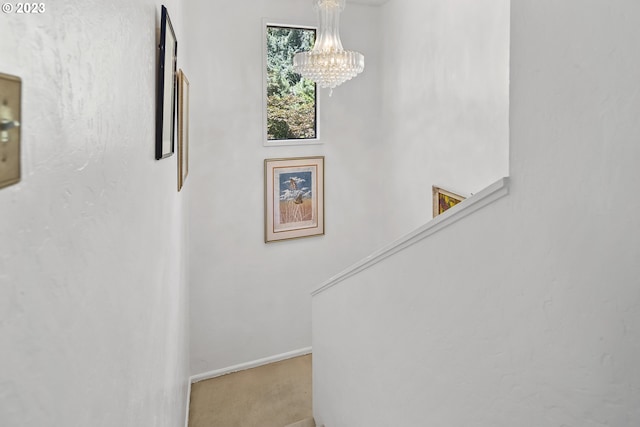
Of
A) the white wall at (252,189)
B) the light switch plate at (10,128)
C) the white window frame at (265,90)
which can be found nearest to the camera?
the light switch plate at (10,128)

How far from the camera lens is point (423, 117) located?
3.96 m

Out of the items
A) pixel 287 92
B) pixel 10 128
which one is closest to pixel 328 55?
pixel 287 92

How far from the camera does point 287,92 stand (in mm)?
4297

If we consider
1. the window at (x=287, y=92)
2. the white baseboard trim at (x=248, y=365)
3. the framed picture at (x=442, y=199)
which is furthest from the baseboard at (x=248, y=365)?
the window at (x=287, y=92)

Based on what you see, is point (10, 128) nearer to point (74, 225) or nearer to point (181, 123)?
point (74, 225)

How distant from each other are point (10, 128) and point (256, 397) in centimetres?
390

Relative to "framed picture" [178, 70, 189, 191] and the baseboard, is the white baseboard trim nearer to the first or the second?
the baseboard

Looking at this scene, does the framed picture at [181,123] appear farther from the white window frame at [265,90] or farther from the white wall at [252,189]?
the white window frame at [265,90]

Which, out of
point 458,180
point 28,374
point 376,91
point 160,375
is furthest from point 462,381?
point 376,91

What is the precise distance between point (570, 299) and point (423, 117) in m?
3.20

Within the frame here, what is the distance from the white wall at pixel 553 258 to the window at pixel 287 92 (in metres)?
3.01

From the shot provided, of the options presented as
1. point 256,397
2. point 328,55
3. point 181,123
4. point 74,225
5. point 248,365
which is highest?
point 328,55

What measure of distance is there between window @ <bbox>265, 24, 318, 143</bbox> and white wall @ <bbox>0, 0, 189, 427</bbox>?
126 inches

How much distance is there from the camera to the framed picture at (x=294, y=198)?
4.27 m
